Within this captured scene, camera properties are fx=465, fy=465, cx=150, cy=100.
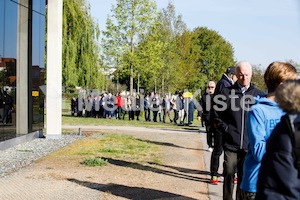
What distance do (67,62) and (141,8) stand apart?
7.80 m

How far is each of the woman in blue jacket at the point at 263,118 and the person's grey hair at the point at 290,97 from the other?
31.1 inches

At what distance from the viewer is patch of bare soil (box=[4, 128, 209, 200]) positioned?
7234 millimetres

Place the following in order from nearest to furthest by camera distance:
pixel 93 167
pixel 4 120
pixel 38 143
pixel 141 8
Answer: pixel 93 167 → pixel 4 120 → pixel 38 143 → pixel 141 8

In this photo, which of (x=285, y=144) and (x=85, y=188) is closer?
(x=285, y=144)

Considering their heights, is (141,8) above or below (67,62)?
above

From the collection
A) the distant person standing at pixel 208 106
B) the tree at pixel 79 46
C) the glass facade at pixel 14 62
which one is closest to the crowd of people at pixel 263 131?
the distant person standing at pixel 208 106

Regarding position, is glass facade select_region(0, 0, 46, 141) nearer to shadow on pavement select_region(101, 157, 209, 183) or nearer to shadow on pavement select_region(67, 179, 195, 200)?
shadow on pavement select_region(101, 157, 209, 183)

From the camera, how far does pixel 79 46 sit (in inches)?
1323

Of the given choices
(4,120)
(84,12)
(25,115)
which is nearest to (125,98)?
(84,12)

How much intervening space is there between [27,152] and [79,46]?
22.4 metres

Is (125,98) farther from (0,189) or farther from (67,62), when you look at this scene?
(0,189)

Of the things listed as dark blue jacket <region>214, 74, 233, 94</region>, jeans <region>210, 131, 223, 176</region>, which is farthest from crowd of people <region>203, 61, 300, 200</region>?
jeans <region>210, 131, 223, 176</region>

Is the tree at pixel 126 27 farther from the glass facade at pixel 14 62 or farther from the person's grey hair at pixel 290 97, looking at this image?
the person's grey hair at pixel 290 97

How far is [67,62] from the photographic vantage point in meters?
32.8
